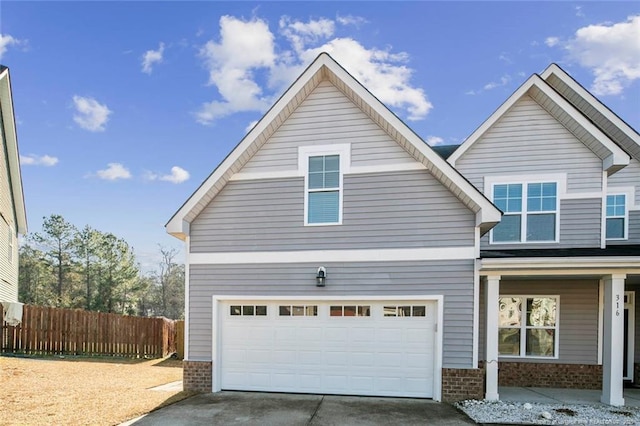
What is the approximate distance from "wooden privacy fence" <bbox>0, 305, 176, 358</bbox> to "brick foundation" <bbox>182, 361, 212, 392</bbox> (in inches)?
264

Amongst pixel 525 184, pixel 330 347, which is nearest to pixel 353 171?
pixel 330 347

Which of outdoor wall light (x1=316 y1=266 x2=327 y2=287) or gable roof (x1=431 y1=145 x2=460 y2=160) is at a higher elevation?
gable roof (x1=431 y1=145 x2=460 y2=160)

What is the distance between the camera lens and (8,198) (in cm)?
1507

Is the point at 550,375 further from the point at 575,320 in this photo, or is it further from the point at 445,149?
the point at 445,149

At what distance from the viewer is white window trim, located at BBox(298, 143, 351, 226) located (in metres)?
8.54

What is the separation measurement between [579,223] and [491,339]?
3.98 m

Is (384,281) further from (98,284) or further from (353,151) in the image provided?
(98,284)

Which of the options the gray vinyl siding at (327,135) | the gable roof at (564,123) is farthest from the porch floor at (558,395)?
the gray vinyl siding at (327,135)

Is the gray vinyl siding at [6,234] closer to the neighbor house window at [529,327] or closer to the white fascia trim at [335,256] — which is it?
the white fascia trim at [335,256]

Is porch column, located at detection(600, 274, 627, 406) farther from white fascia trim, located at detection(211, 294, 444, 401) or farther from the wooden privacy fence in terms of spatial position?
the wooden privacy fence

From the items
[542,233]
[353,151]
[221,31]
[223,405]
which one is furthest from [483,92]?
[223,405]

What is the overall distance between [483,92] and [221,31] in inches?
377

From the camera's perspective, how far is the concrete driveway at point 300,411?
254 inches

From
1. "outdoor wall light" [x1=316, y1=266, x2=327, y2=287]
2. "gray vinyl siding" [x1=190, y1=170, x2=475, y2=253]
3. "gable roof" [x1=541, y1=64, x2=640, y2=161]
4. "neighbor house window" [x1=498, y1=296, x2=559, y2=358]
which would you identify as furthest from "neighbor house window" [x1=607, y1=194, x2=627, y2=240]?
"outdoor wall light" [x1=316, y1=266, x2=327, y2=287]
